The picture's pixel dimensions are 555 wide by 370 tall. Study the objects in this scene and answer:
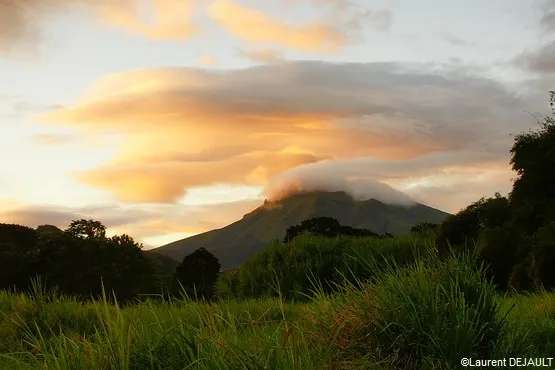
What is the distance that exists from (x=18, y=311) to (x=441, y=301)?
8.19 meters

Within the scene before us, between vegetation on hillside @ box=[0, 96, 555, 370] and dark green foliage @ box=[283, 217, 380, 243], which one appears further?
dark green foliage @ box=[283, 217, 380, 243]

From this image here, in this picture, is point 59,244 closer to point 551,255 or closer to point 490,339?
point 551,255

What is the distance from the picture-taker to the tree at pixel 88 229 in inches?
1722

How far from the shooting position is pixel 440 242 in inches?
628

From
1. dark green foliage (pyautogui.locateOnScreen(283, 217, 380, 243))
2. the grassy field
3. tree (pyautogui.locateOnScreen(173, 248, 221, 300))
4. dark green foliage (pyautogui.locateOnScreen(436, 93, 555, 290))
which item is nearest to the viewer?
the grassy field

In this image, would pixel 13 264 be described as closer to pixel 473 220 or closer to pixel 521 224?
pixel 473 220

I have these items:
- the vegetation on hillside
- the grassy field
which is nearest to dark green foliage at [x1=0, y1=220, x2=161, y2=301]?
the vegetation on hillside

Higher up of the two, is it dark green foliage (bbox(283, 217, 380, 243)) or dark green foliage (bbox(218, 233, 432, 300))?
dark green foliage (bbox(283, 217, 380, 243))

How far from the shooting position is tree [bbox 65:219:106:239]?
43750 mm

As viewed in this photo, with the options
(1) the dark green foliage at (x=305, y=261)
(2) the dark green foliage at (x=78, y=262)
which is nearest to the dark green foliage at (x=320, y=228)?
(1) the dark green foliage at (x=305, y=261)

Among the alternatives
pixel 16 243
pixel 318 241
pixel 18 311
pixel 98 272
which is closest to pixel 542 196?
pixel 318 241

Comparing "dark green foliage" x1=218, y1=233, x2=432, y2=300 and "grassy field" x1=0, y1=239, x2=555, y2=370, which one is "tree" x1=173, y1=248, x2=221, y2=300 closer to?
"dark green foliage" x1=218, y1=233, x2=432, y2=300

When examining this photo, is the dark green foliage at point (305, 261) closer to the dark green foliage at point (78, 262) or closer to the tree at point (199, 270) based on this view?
the tree at point (199, 270)

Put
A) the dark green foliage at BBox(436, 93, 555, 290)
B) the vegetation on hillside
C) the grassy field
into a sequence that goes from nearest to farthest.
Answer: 1. the grassy field
2. the vegetation on hillside
3. the dark green foliage at BBox(436, 93, 555, 290)
